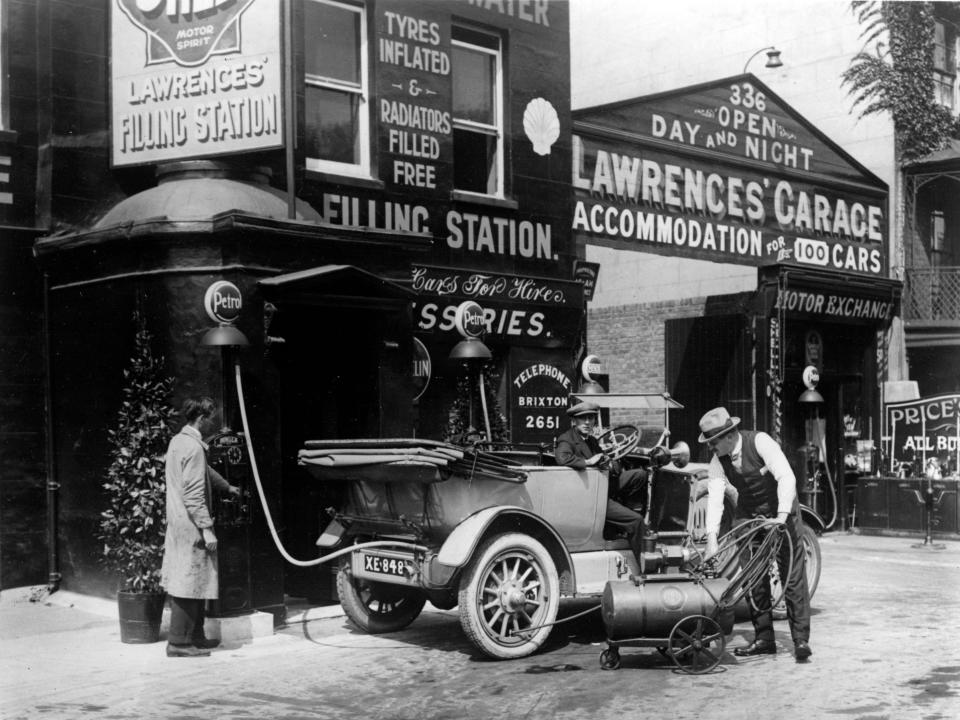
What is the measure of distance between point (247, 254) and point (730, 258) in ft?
30.2

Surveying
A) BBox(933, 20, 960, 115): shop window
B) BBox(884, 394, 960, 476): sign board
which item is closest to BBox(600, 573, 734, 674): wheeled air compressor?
BBox(884, 394, 960, 476): sign board

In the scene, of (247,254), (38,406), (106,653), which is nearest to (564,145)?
(247,254)

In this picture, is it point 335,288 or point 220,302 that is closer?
point 220,302

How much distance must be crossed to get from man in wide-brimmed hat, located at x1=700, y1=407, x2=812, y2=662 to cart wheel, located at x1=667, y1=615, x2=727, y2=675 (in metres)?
0.44

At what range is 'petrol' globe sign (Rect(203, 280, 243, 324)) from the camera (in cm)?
906

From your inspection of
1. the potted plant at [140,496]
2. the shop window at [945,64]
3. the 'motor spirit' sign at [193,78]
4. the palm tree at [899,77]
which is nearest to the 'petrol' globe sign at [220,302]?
the potted plant at [140,496]

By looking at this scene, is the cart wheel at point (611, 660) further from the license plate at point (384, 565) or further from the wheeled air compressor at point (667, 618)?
the license plate at point (384, 565)

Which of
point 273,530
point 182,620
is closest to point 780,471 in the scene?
point 273,530

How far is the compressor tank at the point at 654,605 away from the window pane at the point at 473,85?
7.23 metres

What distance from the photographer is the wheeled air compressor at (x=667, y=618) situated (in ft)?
25.0

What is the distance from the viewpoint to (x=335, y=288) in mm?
9891

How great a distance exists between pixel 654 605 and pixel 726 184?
1007 cm

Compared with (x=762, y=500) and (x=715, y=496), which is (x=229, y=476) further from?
(x=762, y=500)

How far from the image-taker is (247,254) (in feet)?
30.6
